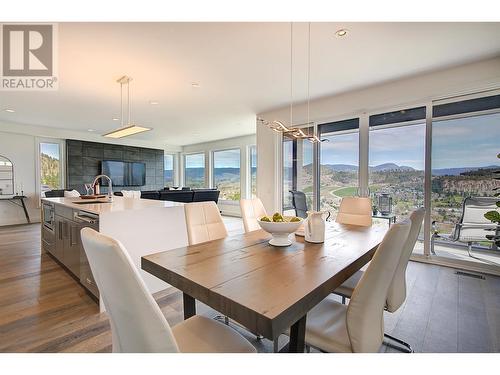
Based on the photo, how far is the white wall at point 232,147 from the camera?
8.16 metres

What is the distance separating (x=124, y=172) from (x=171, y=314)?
23.8ft

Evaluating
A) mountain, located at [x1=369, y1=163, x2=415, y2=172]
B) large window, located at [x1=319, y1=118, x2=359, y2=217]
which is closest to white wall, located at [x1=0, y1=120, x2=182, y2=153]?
large window, located at [x1=319, y1=118, x2=359, y2=217]

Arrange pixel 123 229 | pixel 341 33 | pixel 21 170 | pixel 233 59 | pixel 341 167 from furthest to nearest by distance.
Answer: pixel 21 170
pixel 341 167
pixel 233 59
pixel 341 33
pixel 123 229

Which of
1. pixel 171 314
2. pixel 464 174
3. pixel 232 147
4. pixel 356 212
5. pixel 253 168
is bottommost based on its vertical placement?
pixel 171 314

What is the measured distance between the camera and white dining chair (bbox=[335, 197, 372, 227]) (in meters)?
2.72

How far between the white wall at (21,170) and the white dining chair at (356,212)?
7.77m

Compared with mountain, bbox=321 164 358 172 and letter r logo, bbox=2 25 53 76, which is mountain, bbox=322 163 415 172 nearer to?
mountain, bbox=321 164 358 172

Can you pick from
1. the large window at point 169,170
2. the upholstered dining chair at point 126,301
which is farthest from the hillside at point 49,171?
the upholstered dining chair at point 126,301

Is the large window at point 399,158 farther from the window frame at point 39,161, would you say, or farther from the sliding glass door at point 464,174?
the window frame at point 39,161

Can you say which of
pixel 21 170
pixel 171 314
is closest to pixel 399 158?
pixel 171 314

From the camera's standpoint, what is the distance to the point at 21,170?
641 cm

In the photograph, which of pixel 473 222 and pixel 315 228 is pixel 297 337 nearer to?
pixel 315 228
